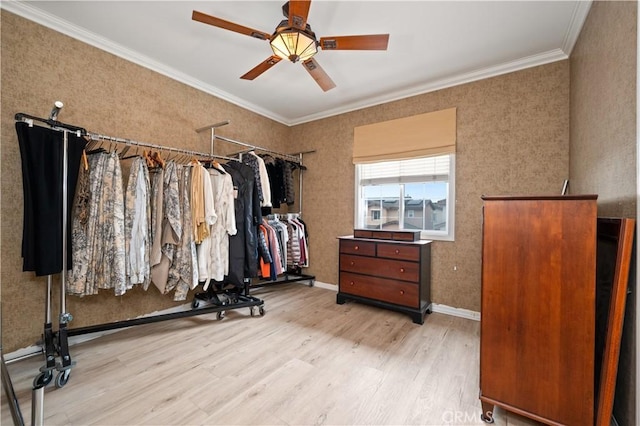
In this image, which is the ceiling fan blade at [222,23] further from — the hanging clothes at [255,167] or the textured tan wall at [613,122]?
the textured tan wall at [613,122]

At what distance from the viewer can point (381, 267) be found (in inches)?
116

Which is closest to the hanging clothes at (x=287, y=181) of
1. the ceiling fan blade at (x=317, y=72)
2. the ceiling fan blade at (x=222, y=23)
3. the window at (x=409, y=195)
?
the window at (x=409, y=195)

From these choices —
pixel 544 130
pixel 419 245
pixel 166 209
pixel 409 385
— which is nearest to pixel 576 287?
pixel 409 385

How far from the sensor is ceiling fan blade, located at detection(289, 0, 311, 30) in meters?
1.47

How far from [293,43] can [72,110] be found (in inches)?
80.2

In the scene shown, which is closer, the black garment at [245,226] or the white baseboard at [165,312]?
the white baseboard at [165,312]

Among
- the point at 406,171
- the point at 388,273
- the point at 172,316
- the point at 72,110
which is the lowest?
the point at 172,316

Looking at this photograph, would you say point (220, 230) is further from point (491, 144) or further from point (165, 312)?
point (491, 144)

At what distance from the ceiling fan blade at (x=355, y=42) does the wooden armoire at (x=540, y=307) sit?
1.23 metres

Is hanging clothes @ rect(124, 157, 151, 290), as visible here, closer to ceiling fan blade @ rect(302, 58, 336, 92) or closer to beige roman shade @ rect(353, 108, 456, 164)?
ceiling fan blade @ rect(302, 58, 336, 92)

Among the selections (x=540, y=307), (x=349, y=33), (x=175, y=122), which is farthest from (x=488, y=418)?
(x=175, y=122)

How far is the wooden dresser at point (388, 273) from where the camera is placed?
2.73m

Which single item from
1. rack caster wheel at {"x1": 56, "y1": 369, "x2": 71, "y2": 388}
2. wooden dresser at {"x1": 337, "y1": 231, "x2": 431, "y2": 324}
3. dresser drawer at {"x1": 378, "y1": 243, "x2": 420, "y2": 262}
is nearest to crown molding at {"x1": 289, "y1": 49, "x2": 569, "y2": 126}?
wooden dresser at {"x1": 337, "y1": 231, "x2": 431, "y2": 324}

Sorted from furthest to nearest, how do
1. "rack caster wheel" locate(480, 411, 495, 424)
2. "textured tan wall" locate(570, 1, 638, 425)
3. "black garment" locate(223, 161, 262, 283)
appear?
"black garment" locate(223, 161, 262, 283) < "rack caster wheel" locate(480, 411, 495, 424) < "textured tan wall" locate(570, 1, 638, 425)
